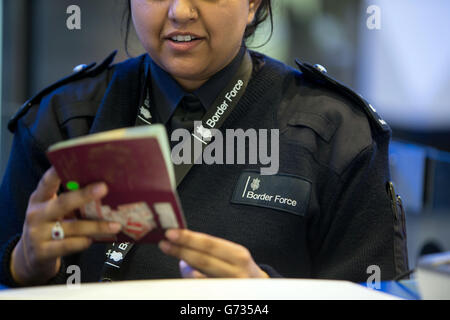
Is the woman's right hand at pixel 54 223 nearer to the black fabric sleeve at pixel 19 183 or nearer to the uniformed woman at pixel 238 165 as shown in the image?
the uniformed woman at pixel 238 165

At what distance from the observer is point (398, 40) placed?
168 inches

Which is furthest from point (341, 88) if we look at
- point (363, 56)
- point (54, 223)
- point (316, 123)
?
point (363, 56)

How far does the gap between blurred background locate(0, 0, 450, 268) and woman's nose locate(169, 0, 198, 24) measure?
5.99 feet

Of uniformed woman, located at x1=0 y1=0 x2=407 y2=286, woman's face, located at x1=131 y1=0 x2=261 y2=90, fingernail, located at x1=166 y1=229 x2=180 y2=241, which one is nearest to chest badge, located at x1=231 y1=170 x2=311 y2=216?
uniformed woman, located at x1=0 y1=0 x2=407 y2=286

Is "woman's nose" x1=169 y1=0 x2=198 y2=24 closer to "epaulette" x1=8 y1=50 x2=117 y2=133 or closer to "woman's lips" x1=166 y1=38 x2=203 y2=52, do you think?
"woman's lips" x1=166 y1=38 x2=203 y2=52

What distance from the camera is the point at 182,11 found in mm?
1199

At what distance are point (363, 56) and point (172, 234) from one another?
11.6 ft

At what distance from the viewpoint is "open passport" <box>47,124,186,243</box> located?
84 cm

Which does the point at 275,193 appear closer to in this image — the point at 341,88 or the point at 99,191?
the point at 341,88

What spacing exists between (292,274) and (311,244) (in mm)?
86

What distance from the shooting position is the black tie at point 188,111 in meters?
1.36
